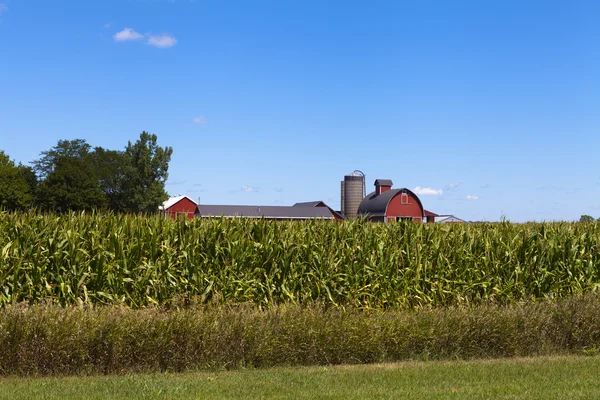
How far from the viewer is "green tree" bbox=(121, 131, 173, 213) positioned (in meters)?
86.1

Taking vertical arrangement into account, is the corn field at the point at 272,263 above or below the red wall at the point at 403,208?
below

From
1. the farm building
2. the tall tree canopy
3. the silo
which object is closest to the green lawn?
the silo

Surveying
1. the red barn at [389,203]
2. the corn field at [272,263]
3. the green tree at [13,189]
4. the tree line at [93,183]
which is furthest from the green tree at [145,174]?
the corn field at [272,263]

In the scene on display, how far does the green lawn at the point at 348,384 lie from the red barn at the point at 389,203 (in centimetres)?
5262

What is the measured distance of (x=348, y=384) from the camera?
29.1 ft

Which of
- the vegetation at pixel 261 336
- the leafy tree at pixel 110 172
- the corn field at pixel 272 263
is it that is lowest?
the vegetation at pixel 261 336

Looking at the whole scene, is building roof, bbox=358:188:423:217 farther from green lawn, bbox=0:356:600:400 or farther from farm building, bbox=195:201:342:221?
green lawn, bbox=0:356:600:400

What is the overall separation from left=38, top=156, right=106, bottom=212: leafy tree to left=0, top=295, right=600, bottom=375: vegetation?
239 feet

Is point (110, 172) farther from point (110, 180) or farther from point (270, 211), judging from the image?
point (270, 211)

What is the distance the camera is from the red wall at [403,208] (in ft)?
211

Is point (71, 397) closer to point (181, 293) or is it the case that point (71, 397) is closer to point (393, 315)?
point (181, 293)

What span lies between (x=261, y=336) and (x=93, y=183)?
256ft

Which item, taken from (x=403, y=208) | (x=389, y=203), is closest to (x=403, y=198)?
(x=403, y=208)

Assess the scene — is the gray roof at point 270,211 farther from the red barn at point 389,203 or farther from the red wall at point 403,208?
the red wall at point 403,208
